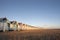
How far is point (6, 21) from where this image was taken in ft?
182

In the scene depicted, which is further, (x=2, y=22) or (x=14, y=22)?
(x=14, y=22)

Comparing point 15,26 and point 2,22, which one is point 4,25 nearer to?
point 2,22

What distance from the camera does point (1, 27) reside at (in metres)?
52.2

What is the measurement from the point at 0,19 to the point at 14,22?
17.9m

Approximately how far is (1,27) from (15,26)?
2042 centimetres

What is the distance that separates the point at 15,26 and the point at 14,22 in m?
2.30

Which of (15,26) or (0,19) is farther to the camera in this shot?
(15,26)

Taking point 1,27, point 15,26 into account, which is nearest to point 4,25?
point 1,27

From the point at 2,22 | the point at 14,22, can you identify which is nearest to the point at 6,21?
the point at 2,22

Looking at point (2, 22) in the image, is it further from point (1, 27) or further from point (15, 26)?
point (15, 26)

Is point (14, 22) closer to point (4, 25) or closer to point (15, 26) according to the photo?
point (15, 26)

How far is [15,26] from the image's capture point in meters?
72.4

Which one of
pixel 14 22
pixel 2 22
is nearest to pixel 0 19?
pixel 2 22

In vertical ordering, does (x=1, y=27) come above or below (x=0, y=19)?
below
